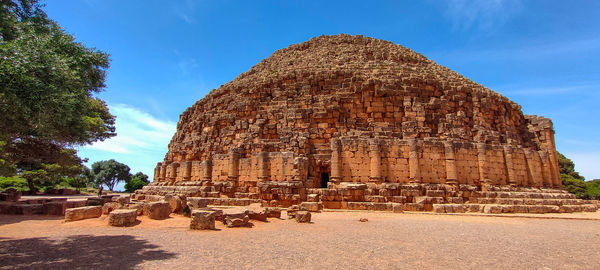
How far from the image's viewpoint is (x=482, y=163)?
17.2 metres

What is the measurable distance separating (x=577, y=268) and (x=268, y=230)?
6667 millimetres

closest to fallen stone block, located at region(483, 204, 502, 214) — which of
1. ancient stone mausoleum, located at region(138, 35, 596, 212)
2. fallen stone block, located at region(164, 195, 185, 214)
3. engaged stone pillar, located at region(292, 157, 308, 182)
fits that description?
ancient stone mausoleum, located at region(138, 35, 596, 212)

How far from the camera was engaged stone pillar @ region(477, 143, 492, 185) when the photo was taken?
1709 centimetres

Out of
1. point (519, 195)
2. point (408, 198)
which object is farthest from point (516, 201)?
point (408, 198)

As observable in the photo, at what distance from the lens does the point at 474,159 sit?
17.4m

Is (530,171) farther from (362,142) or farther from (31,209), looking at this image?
(31,209)

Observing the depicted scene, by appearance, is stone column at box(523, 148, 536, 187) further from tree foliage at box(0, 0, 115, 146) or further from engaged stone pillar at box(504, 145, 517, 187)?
tree foliage at box(0, 0, 115, 146)

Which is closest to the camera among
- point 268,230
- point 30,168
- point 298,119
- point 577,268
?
point 577,268

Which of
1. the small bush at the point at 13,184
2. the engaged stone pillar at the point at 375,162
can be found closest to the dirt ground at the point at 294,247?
the engaged stone pillar at the point at 375,162

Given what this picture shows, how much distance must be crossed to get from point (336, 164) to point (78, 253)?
476 inches

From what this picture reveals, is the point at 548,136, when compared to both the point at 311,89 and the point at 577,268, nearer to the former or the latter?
the point at 311,89

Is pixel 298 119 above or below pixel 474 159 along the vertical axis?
above

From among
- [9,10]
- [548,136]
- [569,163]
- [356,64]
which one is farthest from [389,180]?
[569,163]

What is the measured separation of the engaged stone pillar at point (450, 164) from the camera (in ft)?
54.1
